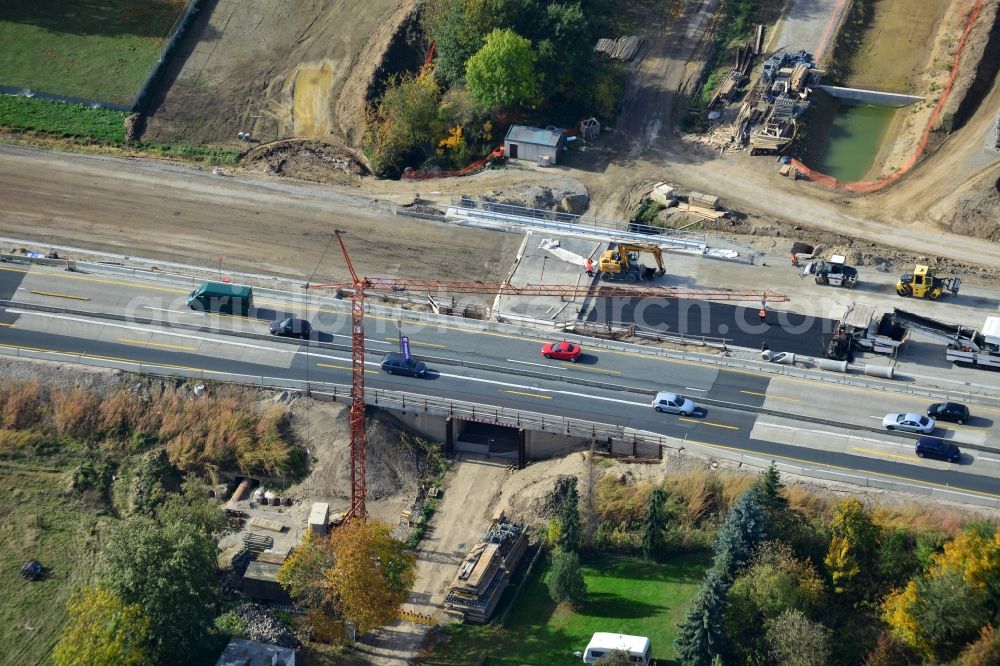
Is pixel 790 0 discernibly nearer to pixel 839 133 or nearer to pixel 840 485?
pixel 839 133

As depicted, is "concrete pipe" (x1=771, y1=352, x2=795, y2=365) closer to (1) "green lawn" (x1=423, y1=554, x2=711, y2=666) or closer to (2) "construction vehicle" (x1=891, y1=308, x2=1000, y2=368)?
(2) "construction vehicle" (x1=891, y1=308, x2=1000, y2=368)

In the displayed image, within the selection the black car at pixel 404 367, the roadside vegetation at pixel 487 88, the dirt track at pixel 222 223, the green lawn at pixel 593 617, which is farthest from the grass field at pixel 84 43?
the green lawn at pixel 593 617

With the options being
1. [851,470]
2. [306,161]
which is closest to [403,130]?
[306,161]

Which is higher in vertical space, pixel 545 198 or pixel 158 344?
pixel 545 198

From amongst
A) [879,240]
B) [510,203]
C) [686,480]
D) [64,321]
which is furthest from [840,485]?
[64,321]

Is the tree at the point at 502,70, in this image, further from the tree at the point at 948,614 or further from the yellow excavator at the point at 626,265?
the tree at the point at 948,614

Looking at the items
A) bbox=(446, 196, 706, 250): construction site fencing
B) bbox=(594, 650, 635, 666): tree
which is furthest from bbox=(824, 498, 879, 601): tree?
bbox=(446, 196, 706, 250): construction site fencing

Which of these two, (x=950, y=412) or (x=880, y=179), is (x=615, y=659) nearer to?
(x=950, y=412)
